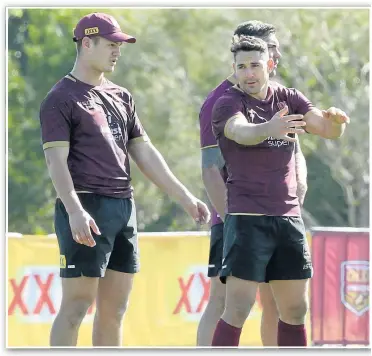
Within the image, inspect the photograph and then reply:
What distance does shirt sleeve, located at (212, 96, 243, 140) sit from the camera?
22.1ft

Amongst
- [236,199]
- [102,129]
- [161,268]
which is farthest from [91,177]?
[161,268]

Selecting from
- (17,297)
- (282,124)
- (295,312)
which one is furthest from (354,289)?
(282,124)

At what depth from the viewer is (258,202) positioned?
6.77 m

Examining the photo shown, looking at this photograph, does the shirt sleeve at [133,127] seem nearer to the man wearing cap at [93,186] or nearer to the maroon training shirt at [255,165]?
the man wearing cap at [93,186]

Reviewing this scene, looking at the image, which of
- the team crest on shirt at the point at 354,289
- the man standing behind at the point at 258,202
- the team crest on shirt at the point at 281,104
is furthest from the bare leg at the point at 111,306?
the team crest on shirt at the point at 354,289

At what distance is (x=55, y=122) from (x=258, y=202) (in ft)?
4.32

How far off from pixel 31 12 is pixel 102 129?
29080 mm

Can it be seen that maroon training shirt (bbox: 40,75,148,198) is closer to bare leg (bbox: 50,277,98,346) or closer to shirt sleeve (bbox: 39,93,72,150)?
shirt sleeve (bbox: 39,93,72,150)

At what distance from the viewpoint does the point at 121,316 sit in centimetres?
728

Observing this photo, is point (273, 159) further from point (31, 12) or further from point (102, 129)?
point (31, 12)

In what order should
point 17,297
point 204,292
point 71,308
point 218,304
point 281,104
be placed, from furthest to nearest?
point 204,292 → point 17,297 → point 218,304 → point 71,308 → point 281,104

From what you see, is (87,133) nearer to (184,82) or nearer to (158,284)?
(158,284)

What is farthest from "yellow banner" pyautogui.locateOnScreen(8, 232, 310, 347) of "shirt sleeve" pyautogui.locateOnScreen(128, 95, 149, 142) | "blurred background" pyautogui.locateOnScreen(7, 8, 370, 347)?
"blurred background" pyautogui.locateOnScreen(7, 8, 370, 347)

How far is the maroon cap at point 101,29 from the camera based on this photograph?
711 centimetres
